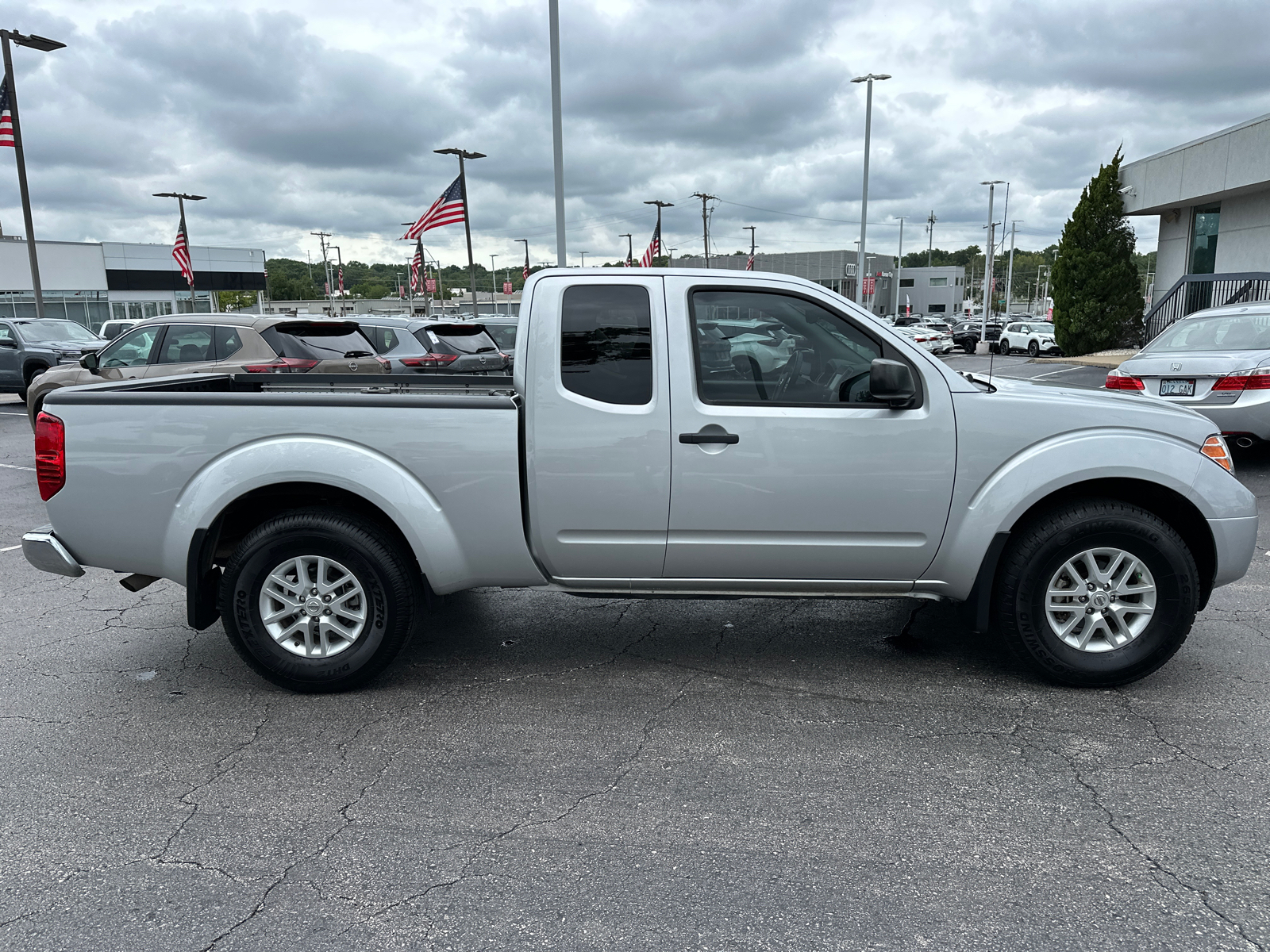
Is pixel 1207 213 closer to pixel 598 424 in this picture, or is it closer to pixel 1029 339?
pixel 1029 339

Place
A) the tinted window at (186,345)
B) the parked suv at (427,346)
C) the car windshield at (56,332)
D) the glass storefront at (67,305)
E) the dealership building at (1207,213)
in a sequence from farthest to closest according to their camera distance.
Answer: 1. the glass storefront at (67,305)
2. the dealership building at (1207,213)
3. the car windshield at (56,332)
4. the parked suv at (427,346)
5. the tinted window at (186,345)

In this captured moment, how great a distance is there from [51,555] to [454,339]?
10434mm

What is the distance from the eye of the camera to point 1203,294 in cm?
2306

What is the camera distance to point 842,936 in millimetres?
2604

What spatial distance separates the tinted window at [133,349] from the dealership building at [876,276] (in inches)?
1461

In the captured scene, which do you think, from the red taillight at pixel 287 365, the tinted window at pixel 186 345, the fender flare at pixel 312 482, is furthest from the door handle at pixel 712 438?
the tinted window at pixel 186 345

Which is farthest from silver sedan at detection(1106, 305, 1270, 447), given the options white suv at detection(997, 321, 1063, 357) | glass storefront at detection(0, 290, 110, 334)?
glass storefront at detection(0, 290, 110, 334)

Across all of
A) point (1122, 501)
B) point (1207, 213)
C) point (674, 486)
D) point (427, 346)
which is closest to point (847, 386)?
point (674, 486)

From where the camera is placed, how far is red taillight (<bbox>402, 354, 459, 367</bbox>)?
44.3 ft

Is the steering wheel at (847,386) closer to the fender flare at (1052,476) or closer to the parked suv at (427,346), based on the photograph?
the fender flare at (1052,476)

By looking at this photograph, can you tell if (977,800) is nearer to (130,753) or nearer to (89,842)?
(89,842)

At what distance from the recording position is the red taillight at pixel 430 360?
13516mm

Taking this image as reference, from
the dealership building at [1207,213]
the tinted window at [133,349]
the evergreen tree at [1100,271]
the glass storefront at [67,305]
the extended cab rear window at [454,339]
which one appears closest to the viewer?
the tinted window at [133,349]

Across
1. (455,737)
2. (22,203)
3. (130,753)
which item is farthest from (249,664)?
(22,203)
